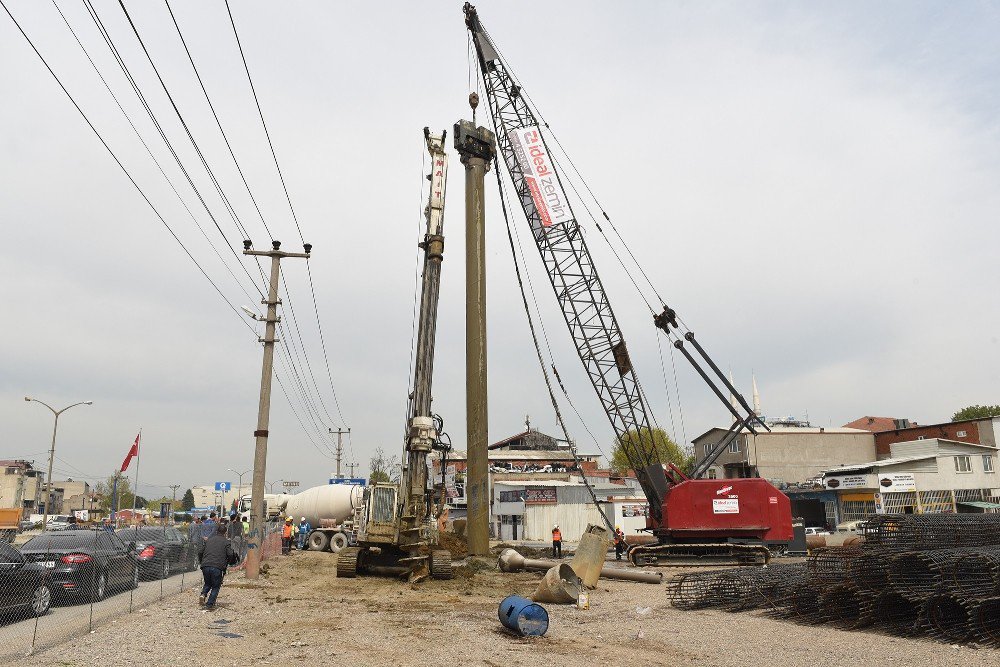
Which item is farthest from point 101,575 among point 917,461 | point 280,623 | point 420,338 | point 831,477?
point 917,461

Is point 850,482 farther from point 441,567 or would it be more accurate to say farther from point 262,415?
point 262,415

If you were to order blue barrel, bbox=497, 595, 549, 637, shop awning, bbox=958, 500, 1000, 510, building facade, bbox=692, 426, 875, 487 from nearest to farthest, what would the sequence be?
blue barrel, bbox=497, 595, 549, 637 → shop awning, bbox=958, 500, 1000, 510 → building facade, bbox=692, 426, 875, 487

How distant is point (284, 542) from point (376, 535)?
1469 cm

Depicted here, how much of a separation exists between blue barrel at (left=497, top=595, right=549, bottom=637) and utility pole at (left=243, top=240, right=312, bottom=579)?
388 inches

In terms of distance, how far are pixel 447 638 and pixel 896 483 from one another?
42494mm

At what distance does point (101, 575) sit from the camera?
15.6 meters

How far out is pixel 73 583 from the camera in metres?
14.9

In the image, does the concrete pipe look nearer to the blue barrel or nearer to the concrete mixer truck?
the blue barrel

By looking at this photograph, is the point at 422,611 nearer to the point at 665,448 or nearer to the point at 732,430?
the point at 732,430

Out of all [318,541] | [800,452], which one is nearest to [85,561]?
[318,541]

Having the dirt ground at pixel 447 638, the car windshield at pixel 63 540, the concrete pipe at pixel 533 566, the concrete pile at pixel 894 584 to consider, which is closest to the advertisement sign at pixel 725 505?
the concrete pipe at pixel 533 566

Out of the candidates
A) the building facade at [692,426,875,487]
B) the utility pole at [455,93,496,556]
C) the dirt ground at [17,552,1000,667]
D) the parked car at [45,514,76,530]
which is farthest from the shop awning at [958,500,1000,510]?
the parked car at [45,514,76,530]

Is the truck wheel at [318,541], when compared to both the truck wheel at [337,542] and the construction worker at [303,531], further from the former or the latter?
the construction worker at [303,531]

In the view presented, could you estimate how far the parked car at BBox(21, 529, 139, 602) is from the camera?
1476 centimetres
